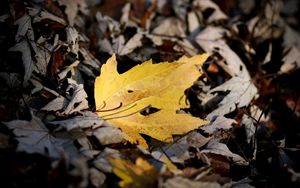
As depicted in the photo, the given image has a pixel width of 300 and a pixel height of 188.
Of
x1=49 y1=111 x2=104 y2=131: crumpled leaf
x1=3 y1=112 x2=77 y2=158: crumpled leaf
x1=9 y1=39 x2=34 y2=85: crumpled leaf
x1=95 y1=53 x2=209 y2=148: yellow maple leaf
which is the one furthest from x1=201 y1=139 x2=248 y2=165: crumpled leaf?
x1=9 y1=39 x2=34 y2=85: crumpled leaf

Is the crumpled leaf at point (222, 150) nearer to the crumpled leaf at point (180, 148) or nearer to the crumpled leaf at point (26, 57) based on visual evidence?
the crumpled leaf at point (180, 148)

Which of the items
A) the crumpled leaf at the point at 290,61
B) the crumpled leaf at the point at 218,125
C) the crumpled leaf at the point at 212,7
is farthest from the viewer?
the crumpled leaf at the point at 212,7

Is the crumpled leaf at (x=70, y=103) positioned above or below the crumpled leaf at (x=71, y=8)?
below

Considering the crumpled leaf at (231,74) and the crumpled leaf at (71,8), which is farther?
the crumpled leaf at (71,8)

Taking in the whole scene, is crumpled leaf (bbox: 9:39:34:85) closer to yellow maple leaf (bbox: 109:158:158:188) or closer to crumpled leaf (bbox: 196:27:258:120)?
yellow maple leaf (bbox: 109:158:158:188)

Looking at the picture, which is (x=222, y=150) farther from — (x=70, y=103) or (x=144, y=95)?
(x=70, y=103)

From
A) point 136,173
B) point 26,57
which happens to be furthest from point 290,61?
point 26,57

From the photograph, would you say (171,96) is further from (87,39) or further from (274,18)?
(274,18)

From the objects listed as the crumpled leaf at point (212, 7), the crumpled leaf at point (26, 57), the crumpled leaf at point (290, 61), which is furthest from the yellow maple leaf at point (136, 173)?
the crumpled leaf at point (212, 7)
